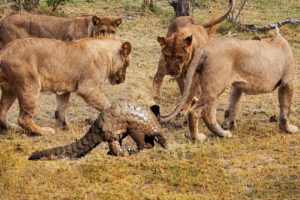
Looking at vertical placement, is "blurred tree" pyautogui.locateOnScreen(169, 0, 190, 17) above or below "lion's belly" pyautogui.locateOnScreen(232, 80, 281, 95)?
below

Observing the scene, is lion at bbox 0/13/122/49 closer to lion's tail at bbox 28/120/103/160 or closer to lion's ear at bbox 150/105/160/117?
lion's ear at bbox 150/105/160/117

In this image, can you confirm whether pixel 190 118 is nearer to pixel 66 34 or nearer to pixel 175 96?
pixel 175 96

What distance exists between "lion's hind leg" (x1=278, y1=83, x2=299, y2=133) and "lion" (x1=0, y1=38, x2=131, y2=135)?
80.7 inches

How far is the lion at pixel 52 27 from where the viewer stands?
399 inches

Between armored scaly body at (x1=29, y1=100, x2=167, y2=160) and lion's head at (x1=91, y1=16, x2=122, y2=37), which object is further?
lion's head at (x1=91, y1=16, x2=122, y2=37)

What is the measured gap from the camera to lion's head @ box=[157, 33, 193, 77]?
879 centimetres

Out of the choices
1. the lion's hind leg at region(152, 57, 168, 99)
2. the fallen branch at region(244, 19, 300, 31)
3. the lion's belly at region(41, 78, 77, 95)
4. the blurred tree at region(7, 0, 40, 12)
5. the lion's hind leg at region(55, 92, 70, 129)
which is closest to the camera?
the lion's belly at region(41, 78, 77, 95)

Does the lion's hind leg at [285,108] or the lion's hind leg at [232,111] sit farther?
the lion's hind leg at [232,111]

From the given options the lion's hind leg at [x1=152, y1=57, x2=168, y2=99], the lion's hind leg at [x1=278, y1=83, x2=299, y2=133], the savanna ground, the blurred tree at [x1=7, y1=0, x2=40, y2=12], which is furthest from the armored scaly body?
the blurred tree at [x1=7, y1=0, x2=40, y2=12]

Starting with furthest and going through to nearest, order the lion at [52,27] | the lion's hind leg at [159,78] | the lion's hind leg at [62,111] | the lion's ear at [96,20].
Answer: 1. the lion at [52,27]
2. the lion's ear at [96,20]
3. the lion's hind leg at [159,78]
4. the lion's hind leg at [62,111]

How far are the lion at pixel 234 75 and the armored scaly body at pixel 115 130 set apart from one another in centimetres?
69

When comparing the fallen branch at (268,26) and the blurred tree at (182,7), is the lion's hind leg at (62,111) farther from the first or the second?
the fallen branch at (268,26)

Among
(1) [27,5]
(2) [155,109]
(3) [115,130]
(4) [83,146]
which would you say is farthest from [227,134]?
(1) [27,5]

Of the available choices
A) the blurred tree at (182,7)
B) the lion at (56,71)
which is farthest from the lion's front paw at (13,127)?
the blurred tree at (182,7)
